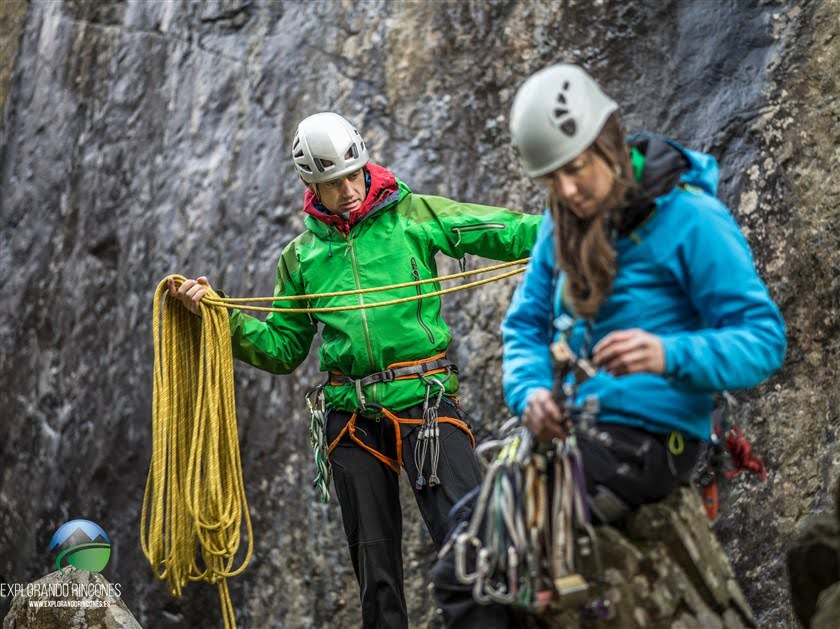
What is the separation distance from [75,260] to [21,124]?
1424 millimetres

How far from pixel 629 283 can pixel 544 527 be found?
616 mm

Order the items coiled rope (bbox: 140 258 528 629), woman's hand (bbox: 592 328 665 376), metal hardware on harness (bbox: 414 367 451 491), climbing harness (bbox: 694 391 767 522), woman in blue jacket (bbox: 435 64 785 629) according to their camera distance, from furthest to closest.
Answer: coiled rope (bbox: 140 258 528 629)
metal hardware on harness (bbox: 414 367 451 491)
climbing harness (bbox: 694 391 767 522)
woman in blue jacket (bbox: 435 64 785 629)
woman's hand (bbox: 592 328 665 376)

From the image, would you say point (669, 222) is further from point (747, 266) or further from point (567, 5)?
point (567, 5)

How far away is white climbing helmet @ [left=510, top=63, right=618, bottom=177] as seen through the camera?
8.09ft

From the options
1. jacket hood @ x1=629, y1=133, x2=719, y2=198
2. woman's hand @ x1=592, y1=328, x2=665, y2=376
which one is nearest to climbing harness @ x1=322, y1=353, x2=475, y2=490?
jacket hood @ x1=629, y1=133, x2=719, y2=198

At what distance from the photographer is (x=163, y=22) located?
752 centimetres

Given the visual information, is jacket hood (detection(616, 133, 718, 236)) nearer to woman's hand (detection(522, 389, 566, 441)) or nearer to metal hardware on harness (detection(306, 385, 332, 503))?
woman's hand (detection(522, 389, 566, 441))

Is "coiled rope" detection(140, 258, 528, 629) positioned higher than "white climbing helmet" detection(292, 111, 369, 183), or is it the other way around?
"white climbing helmet" detection(292, 111, 369, 183)

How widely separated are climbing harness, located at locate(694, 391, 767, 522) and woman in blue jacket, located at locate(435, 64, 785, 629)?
0.42ft

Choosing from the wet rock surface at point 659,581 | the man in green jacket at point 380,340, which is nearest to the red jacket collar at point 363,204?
the man in green jacket at point 380,340

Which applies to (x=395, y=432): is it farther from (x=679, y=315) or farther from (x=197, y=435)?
(x=679, y=315)

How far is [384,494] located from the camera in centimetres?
406

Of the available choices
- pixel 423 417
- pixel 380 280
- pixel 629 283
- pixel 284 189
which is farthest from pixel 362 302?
pixel 284 189

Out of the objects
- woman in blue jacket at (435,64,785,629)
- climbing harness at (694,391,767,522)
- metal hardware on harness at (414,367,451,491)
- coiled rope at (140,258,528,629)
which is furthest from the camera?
coiled rope at (140,258,528,629)
